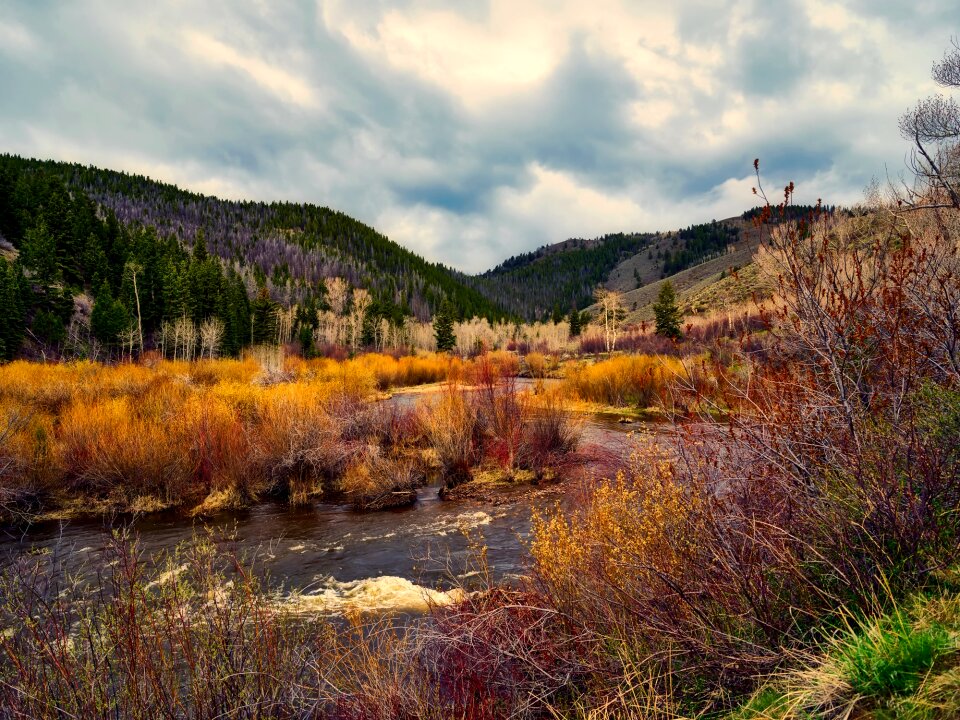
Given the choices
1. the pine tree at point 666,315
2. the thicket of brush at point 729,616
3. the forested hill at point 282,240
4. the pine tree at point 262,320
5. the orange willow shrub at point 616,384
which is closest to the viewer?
the thicket of brush at point 729,616

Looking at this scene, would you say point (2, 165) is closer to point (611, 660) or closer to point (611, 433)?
point (611, 433)

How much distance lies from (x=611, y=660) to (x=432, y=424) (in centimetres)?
970

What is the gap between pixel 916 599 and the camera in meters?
2.52

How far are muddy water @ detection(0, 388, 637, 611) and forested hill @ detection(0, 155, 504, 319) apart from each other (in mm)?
87754

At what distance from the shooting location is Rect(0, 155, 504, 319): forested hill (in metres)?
122

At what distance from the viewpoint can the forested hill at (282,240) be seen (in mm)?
121875

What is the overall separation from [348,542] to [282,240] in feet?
504

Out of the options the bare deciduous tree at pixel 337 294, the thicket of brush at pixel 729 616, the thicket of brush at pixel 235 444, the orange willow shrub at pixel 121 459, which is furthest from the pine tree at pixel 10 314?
the bare deciduous tree at pixel 337 294

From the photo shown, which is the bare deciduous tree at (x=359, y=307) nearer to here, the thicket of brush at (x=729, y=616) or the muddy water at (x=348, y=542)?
the muddy water at (x=348, y=542)

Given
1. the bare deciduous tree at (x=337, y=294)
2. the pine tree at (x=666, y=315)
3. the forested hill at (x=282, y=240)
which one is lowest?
the pine tree at (x=666, y=315)

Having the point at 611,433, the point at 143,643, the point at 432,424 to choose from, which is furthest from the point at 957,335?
the point at 611,433

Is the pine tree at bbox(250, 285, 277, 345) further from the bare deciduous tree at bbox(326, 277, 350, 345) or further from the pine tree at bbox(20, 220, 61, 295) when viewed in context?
the bare deciduous tree at bbox(326, 277, 350, 345)

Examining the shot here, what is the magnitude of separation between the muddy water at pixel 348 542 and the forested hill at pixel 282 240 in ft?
288

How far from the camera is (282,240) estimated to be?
146 metres
